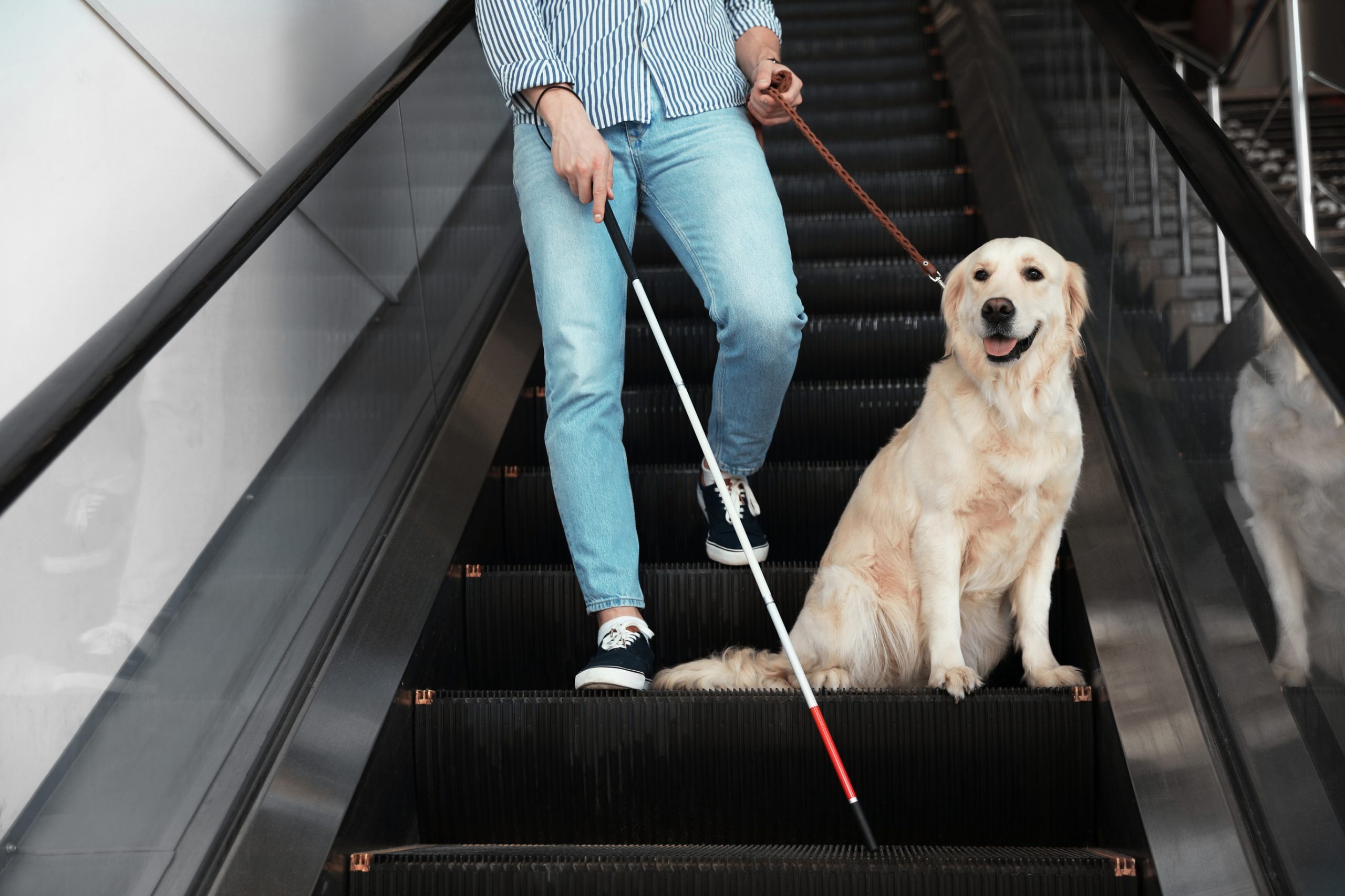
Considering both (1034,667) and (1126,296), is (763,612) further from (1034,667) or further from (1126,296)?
(1126,296)

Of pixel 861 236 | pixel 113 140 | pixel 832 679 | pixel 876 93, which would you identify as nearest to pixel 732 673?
pixel 832 679

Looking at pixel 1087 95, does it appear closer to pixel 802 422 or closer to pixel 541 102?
pixel 802 422

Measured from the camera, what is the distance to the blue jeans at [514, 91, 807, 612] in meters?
2.27

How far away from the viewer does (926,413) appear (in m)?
2.41

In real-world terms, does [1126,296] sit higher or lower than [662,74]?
lower

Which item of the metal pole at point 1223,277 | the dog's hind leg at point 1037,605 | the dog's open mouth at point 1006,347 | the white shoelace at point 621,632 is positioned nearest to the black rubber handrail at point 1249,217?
the metal pole at point 1223,277

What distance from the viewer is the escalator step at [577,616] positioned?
251cm

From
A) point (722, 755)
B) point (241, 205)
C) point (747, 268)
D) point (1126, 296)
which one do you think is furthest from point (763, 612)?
point (241, 205)

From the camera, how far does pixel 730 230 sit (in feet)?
7.67

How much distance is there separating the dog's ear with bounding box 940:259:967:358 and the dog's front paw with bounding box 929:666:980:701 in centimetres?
70

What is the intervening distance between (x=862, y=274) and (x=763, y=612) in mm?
1602

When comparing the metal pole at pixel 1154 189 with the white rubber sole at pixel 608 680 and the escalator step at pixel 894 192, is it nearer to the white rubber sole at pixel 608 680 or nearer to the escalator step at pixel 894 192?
the white rubber sole at pixel 608 680

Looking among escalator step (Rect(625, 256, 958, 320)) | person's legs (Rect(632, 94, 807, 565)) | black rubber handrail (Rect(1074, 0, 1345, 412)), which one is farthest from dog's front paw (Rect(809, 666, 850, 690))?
escalator step (Rect(625, 256, 958, 320))

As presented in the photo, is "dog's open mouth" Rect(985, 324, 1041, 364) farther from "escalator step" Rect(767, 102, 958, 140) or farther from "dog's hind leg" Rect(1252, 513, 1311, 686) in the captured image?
"escalator step" Rect(767, 102, 958, 140)
